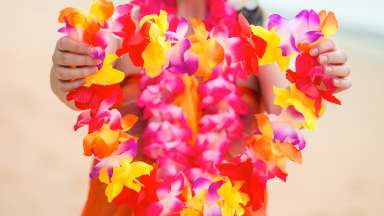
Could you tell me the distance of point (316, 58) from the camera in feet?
2.54

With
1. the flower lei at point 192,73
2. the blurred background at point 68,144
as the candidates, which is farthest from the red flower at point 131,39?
the blurred background at point 68,144

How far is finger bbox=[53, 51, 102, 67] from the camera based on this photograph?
75 cm

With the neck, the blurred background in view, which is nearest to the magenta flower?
the neck

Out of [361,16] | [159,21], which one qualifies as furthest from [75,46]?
[361,16]

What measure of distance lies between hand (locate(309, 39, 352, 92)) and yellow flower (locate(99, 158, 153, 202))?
28 cm

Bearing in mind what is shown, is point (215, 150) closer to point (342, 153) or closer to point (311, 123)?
point (311, 123)

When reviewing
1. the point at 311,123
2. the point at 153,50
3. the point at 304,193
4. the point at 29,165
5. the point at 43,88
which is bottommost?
the point at 304,193

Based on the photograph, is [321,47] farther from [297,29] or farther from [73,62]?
[73,62]

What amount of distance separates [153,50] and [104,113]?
0.11 m

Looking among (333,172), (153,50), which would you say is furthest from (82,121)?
(333,172)

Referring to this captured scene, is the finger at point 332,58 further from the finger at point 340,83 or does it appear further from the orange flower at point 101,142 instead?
the orange flower at point 101,142

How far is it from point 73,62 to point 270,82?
0.38 metres

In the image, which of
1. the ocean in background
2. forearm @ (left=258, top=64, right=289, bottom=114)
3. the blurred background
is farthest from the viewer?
the ocean in background

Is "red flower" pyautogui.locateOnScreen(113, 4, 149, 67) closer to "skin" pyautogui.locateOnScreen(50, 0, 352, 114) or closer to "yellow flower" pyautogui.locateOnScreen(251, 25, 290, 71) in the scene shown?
"skin" pyautogui.locateOnScreen(50, 0, 352, 114)
